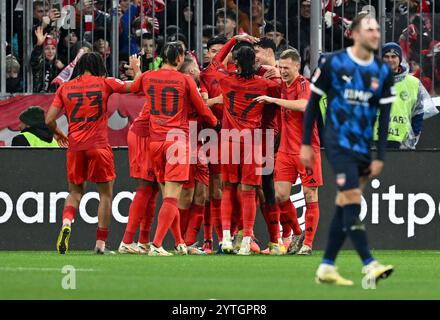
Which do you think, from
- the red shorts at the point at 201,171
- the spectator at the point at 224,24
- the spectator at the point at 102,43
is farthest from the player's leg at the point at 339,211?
the spectator at the point at 102,43

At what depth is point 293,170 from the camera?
51.3 ft

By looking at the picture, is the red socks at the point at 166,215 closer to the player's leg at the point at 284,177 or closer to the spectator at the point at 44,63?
the player's leg at the point at 284,177

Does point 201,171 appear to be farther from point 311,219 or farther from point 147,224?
point 311,219

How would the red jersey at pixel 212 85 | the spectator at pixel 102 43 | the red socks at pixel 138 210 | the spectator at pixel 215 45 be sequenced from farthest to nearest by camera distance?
the spectator at pixel 102 43 < the spectator at pixel 215 45 < the red jersey at pixel 212 85 < the red socks at pixel 138 210

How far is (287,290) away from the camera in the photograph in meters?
10.2

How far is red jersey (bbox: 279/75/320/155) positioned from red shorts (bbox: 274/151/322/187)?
7cm

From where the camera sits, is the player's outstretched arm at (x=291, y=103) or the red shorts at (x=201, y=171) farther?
the red shorts at (x=201, y=171)

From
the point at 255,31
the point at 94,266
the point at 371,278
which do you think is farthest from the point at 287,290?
the point at 255,31

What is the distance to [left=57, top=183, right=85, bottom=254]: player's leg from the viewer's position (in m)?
15.3

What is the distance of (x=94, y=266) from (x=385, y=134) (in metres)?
3.46

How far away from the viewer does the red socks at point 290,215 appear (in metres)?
15.8

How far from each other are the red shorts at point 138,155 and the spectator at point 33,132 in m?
1.80

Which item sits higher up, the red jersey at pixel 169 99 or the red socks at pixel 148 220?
the red jersey at pixel 169 99

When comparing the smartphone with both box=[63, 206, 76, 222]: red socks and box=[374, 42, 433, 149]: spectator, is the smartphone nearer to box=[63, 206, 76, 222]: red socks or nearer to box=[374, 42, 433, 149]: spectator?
box=[63, 206, 76, 222]: red socks
